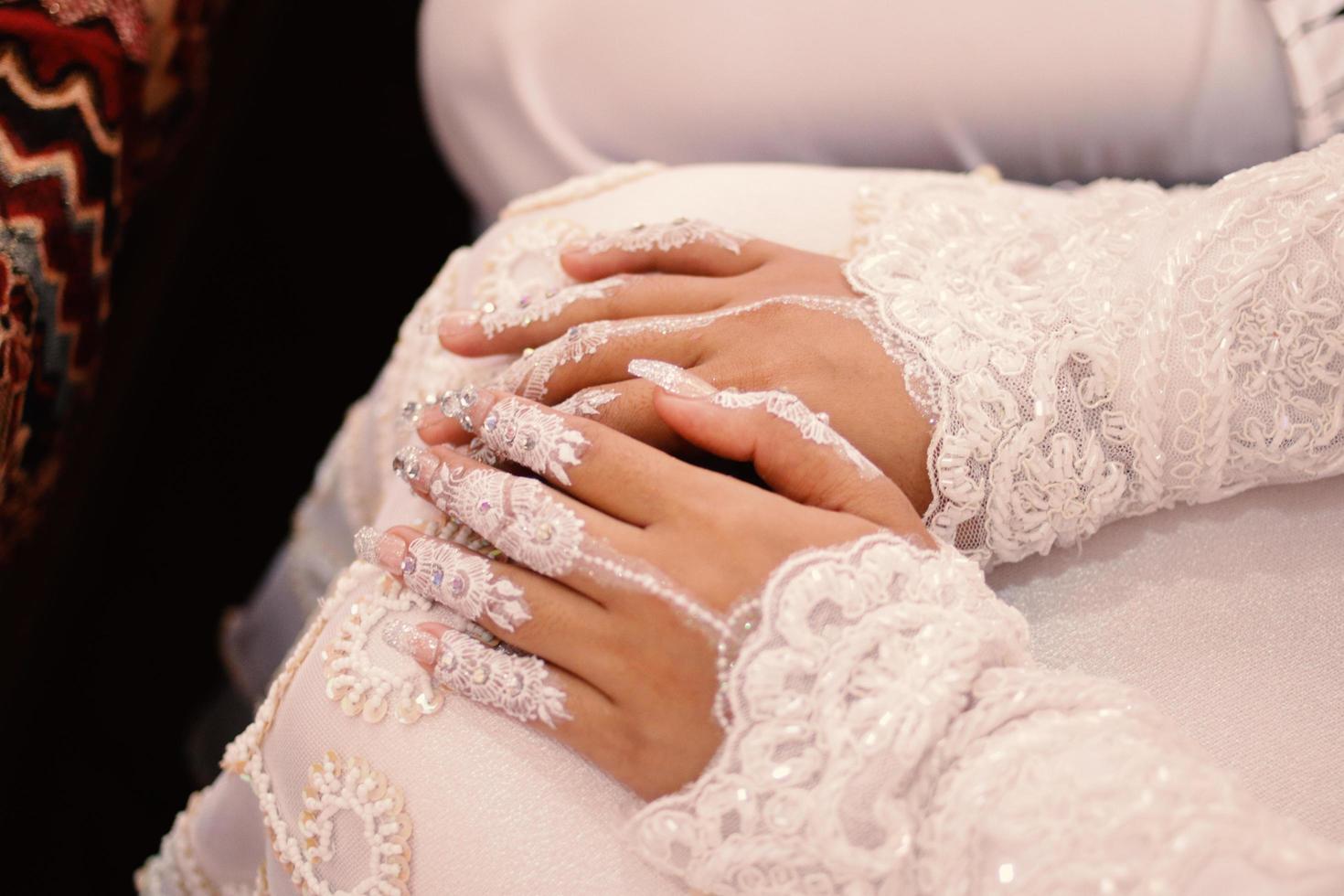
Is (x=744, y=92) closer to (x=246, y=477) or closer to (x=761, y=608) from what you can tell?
(x=761, y=608)

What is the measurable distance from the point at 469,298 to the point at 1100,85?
0.67m

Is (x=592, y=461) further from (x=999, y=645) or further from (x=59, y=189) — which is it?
(x=59, y=189)

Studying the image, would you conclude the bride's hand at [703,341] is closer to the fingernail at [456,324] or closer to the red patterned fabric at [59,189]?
the fingernail at [456,324]

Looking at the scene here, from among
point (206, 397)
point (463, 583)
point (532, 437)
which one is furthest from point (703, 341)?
point (206, 397)

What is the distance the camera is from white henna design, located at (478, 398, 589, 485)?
73cm

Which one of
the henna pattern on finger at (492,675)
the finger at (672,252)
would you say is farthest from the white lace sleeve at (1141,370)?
the henna pattern on finger at (492,675)

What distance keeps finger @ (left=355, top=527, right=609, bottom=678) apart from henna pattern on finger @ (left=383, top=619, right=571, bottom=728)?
0.05ft

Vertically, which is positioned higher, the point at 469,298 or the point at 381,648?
the point at 469,298

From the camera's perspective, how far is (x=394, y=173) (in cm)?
174

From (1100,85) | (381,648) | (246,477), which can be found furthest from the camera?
(246,477)

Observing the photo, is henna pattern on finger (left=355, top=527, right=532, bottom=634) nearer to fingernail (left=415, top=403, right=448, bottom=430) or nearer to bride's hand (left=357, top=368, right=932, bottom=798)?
bride's hand (left=357, top=368, right=932, bottom=798)

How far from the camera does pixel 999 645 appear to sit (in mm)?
651

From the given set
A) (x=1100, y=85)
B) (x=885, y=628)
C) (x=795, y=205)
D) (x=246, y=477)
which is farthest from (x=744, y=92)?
(x=246, y=477)

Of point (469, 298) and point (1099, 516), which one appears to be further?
point (469, 298)
